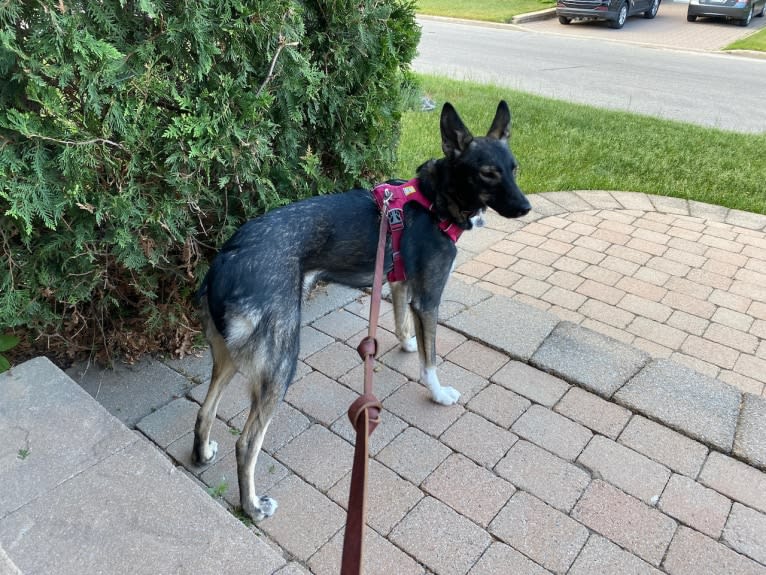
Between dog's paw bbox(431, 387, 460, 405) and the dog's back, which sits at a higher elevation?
the dog's back

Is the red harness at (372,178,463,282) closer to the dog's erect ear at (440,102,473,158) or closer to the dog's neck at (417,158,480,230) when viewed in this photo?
the dog's neck at (417,158,480,230)

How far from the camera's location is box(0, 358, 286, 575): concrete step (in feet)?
6.03

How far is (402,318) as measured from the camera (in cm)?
353

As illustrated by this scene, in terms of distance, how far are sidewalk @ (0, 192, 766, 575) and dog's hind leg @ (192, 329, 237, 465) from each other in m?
0.08

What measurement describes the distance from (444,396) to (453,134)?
142 centimetres

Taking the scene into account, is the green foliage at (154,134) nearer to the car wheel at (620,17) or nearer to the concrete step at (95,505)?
the concrete step at (95,505)

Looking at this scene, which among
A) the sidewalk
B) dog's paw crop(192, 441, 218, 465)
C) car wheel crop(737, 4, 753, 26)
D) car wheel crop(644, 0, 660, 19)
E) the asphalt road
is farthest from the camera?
car wheel crop(644, 0, 660, 19)

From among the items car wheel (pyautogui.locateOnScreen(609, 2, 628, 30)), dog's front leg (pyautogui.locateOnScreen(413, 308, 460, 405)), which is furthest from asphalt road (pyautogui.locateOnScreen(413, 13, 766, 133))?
dog's front leg (pyautogui.locateOnScreen(413, 308, 460, 405))

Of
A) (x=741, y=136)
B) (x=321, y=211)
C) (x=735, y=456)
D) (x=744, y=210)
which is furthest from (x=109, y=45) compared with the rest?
(x=741, y=136)

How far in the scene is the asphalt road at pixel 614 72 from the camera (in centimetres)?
995

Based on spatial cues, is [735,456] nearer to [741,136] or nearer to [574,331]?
[574,331]

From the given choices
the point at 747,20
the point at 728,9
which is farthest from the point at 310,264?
the point at 747,20

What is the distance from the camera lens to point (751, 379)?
3.45m

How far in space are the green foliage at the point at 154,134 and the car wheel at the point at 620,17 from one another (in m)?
19.2
